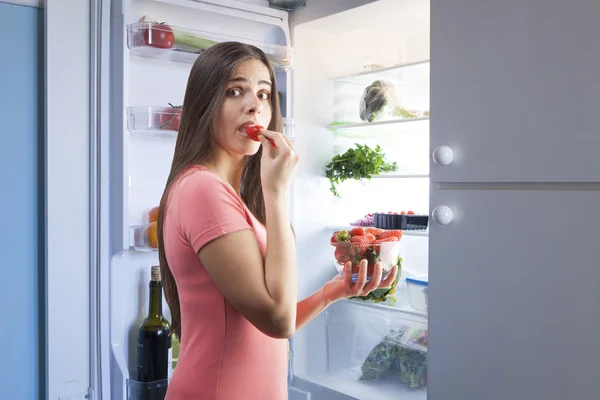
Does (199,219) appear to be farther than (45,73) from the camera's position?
No

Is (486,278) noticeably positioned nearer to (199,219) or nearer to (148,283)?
(199,219)

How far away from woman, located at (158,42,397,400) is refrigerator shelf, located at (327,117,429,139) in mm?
827

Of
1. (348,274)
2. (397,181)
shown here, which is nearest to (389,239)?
(348,274)

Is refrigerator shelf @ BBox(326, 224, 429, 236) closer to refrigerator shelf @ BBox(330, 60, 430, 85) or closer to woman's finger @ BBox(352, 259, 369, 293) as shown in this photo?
refrigerator shelf @ BBox(330, 60, 430, 85)

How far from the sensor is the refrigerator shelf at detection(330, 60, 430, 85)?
1.86m

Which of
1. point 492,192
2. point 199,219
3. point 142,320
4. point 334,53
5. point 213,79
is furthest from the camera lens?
point 334,53

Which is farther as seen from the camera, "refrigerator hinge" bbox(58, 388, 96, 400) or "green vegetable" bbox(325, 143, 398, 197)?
"green vegetable" bbox(325, 143, 398, 197)

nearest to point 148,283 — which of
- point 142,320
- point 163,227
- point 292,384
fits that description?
point 142,320

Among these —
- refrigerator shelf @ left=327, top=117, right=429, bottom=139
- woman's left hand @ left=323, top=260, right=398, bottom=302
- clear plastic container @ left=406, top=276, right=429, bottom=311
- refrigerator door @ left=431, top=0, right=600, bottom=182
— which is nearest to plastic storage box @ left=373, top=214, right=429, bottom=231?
clear plastic container @ left=406, top=276, right=429, bottom=311

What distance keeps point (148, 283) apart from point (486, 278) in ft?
2.90

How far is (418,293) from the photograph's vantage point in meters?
1.78

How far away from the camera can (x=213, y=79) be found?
1.07 meters

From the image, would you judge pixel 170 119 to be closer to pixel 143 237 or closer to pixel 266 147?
pixel 143 237

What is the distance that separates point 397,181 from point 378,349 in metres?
0.55
